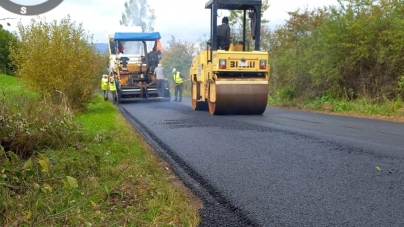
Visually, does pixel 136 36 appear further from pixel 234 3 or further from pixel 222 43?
pixel 234 3

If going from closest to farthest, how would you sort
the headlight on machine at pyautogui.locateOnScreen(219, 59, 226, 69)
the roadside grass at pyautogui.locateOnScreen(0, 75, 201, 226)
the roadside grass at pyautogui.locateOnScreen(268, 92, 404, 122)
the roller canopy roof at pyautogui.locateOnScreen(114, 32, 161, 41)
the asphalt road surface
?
1. the roadside grass at pyautogui.locateOnScreen(0, 75, 201, 226)
2. the asphalt road surface
3. the headlight on machine at pyautogui.locateOnScreen(219, 59, 226, 69)
4. the roadside grass at pyautogui.locateOnScreen(268, 92, 404, 122)
5. the roller canopy roof at pyautogui.locateOnScreen(114, 32, 161, 41)

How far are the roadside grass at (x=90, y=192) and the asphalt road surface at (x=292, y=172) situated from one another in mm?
249

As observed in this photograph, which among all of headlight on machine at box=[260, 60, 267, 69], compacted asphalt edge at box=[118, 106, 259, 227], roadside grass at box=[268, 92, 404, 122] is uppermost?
headlight on machine at box=[260, 60, 267, 69]

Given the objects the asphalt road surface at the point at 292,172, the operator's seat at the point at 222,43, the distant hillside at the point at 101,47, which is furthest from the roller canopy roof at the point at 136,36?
the asphalt road surface at the point at 292,172

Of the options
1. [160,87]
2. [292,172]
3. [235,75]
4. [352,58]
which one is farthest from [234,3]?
[292,172]

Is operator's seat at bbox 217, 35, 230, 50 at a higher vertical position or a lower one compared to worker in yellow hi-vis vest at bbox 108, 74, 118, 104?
higher

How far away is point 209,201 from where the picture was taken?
3512mm

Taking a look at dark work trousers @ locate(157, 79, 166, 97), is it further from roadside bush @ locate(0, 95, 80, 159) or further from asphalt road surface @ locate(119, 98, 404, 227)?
roadside bush @ locate(0, 95, 80, 159)

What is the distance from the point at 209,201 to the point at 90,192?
0.98 meters

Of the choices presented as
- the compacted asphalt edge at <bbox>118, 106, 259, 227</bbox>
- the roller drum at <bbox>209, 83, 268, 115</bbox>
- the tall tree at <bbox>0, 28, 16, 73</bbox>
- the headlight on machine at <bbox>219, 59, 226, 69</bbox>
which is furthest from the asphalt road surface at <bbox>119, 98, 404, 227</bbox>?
the headlight on machine at <bbox>219, 59, 226, 69</bbox>

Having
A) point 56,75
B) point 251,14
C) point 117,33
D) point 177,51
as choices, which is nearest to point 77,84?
point 56,75

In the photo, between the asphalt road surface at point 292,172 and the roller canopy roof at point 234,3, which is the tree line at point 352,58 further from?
the asphalt road surface at point 292,172

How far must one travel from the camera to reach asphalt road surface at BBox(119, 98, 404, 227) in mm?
3072

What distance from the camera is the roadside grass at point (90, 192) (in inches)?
115
